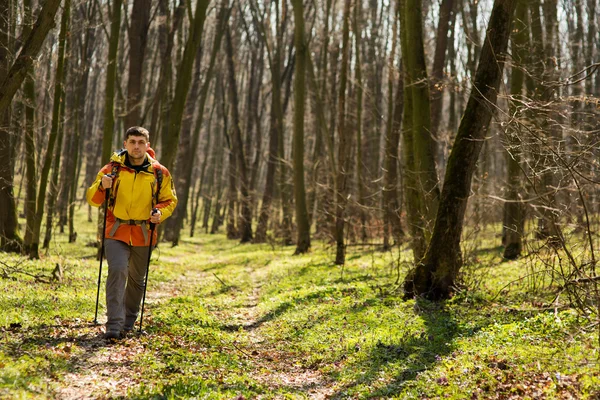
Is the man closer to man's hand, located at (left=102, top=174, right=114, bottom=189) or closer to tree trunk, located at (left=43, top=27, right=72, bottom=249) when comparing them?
man's hand, located at (left=102, top=174, right=114, bottom=189)

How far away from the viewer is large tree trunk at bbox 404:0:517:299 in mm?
9859

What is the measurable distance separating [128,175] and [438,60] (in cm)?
1329

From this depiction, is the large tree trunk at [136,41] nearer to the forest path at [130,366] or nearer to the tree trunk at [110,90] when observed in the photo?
the tree trunk at [110,90]

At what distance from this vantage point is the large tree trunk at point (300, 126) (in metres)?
22.0

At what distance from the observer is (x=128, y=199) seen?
7504 mm

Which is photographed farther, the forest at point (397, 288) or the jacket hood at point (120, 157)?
the jacket hood at point (120, 157)

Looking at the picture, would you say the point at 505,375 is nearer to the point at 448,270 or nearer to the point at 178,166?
the point at 448,270

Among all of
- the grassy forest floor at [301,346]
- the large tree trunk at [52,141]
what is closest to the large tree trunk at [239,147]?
the large tree trunk at [52,141]

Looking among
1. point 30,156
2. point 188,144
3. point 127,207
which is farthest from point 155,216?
point 188,144

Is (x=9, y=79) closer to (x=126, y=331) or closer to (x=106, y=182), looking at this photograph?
(x=106, y=182)

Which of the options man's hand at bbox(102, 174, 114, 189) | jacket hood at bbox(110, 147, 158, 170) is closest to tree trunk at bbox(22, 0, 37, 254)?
jacket hood at bbox(110, 147, 158, 170)

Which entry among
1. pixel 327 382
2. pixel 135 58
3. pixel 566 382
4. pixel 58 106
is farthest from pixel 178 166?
pixel 566 382

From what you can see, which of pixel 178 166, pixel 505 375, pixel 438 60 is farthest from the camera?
pixel 178 166

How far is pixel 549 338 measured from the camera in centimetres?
678
